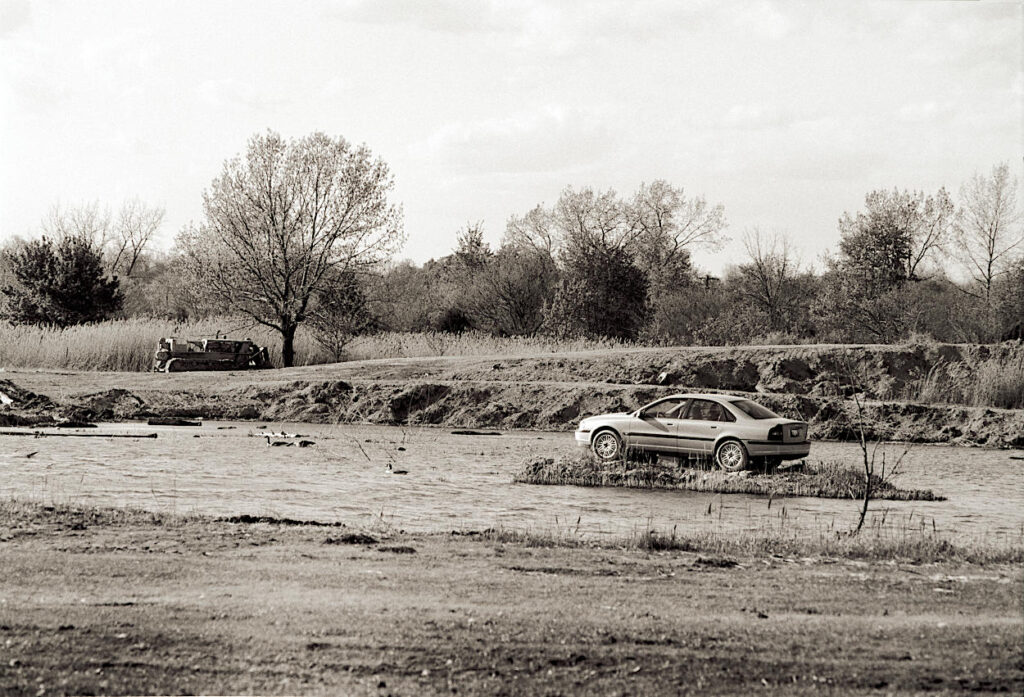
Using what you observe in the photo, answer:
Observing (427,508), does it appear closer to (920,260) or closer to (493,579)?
(493,579)

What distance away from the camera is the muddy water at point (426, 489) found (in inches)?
653

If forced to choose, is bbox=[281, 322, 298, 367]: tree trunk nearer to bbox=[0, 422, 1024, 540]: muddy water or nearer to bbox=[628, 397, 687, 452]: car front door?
bbox=[0, 422, 1024, 540]: muddy water

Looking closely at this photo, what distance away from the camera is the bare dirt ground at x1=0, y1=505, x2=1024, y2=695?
784 centimetres

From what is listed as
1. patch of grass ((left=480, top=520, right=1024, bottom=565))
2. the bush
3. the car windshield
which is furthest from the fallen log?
the bush

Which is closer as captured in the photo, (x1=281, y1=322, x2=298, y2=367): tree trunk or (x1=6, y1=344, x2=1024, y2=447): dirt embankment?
(x1=6, y1=344, x2=1024, y2=447): dirt embankment

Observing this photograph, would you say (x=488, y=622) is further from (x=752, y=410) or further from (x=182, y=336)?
(x=182, y=336)

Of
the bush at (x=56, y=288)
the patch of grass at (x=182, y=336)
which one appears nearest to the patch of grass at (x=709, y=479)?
the patch of grass at (x=182, y=336)

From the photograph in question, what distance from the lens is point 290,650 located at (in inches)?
327

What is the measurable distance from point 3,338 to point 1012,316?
47.0 m

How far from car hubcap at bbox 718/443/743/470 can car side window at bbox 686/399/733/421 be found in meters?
0.57

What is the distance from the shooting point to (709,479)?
20.9 m

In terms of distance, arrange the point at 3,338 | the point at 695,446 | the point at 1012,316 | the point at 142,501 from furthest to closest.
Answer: the point at 1012,316
the point at 3,338
the point at 695,446
the point at 142,501

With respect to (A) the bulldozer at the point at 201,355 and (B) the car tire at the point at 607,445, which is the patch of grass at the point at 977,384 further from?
(A) the bulldozer at the point at 201,355

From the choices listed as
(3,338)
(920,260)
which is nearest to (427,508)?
(3,338)
